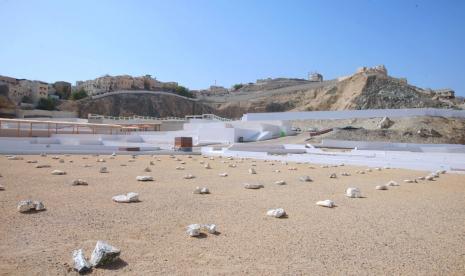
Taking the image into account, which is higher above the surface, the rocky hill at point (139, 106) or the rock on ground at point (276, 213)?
the rocky hill at point (139, 106)

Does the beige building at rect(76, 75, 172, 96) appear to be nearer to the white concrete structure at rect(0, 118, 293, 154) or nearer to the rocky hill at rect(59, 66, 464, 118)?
the rocky hill at rect(59, 66, 464, 118)

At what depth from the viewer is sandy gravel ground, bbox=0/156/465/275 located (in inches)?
136

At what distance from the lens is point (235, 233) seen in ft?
15.0

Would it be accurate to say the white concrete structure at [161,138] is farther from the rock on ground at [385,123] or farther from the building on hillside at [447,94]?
the building on hillside at [447,94]

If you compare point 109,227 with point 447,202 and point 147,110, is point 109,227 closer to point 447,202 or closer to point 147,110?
point 447,202

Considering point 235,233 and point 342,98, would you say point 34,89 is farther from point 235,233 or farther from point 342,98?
point 235,233

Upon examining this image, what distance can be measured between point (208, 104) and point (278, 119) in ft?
155

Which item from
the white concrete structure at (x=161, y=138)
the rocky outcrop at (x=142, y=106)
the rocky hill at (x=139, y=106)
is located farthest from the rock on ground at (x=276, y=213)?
the rocky hill at (x=139, y=106)

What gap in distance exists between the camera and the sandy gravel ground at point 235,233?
11.3 ft

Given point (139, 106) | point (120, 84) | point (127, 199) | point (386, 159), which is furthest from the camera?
point (120, 84)

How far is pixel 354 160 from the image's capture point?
18094 millimetres

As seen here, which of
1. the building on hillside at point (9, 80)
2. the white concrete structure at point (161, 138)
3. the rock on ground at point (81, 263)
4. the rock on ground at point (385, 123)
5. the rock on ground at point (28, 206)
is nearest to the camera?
the rock on ground at point (81, 263)

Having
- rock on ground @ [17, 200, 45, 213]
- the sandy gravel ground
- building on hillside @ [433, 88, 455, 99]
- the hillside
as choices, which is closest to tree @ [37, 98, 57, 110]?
the hillside

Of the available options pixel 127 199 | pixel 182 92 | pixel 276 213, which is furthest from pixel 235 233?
pixel 182 92
